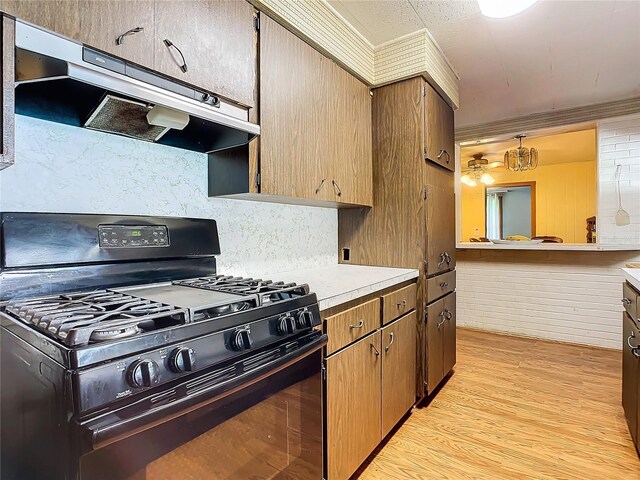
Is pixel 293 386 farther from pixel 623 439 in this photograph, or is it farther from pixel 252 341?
pixel 623 439

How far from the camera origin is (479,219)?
7105 millimetres

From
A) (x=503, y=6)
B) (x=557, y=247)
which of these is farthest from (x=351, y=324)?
(x=557, y=247)

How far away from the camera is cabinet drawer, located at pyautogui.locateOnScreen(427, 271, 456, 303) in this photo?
7.29 feet

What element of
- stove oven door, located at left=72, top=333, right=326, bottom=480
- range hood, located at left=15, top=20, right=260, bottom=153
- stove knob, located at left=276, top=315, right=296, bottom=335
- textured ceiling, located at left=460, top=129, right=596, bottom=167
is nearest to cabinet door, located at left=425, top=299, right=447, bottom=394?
stove oven door, located at left=72, top=333, right=326, bottom=480

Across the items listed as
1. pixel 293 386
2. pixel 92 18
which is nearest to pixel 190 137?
pixel 92 18

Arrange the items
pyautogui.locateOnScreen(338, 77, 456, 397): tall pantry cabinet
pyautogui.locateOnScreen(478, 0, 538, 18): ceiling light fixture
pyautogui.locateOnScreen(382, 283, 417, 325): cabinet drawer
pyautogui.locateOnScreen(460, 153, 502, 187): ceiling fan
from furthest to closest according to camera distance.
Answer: pyautogui.locateOnScreen(460, 153, 502, 187): ceiling fan, pyautogui.locateOnScreen(338, 77, 456, 397): tall pantry cabinet, pyautogui.locateOnScreen(382, 283, 417, 325): cabinet drawer, pyautogui.locateOnScreen(478, 0, 538, 18): ceiling light fixture

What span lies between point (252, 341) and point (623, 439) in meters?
2.21

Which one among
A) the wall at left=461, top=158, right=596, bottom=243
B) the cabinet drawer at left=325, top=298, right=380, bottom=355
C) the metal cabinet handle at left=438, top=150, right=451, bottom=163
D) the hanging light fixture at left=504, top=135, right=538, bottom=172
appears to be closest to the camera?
the cabinet drawer at left=325, top=298, right=380, bottom=355

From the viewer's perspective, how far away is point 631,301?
1.78 metres

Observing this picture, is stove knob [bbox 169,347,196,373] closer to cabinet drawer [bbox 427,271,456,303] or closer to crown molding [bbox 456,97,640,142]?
cabinet drawer [bbox 427,271,456,303]

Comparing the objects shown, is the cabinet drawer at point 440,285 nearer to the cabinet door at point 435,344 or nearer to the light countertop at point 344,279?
the cabinet door at point 435,344

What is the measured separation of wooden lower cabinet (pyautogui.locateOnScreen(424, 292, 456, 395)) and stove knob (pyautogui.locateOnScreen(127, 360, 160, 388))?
179 centimetres

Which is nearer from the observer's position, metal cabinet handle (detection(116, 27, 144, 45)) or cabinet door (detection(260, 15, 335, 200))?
metal cabinet handle (detection(116, 27, 144, 45))

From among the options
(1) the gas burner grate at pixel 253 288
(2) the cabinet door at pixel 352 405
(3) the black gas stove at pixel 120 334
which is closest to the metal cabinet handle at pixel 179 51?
(3) the black gas stove at pixel 120 334
